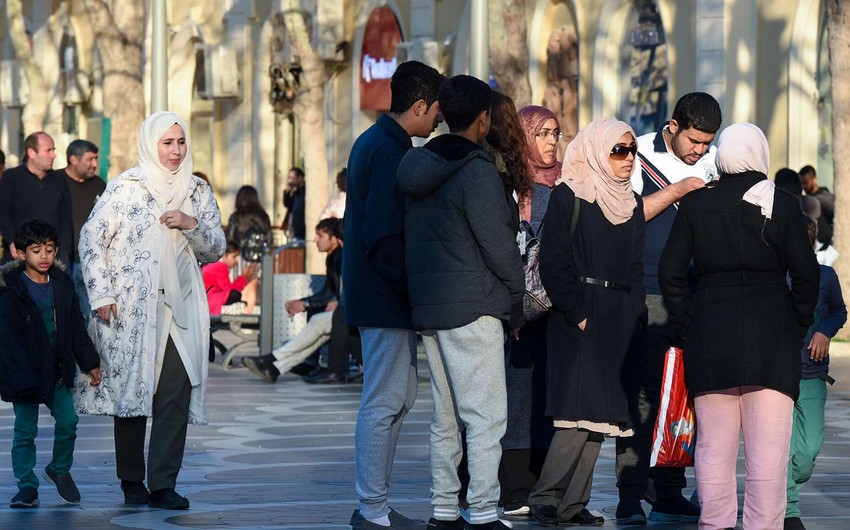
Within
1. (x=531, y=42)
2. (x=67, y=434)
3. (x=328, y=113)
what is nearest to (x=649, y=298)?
(x=67, y=434)

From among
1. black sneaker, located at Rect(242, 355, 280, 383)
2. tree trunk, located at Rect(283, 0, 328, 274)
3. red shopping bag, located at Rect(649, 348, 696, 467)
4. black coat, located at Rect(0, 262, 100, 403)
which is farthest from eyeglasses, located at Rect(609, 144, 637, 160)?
tree trunk, located at Rect(283, 0, 328, 274)

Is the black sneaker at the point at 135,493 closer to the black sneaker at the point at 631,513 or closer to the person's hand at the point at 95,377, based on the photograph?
the person's hand at the point at 95,377

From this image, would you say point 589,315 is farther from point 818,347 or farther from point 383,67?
point 383,67

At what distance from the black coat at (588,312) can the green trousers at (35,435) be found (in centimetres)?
256

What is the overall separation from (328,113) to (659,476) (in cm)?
2543

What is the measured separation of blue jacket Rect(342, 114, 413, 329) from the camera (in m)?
8.76

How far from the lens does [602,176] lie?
30.9 ft

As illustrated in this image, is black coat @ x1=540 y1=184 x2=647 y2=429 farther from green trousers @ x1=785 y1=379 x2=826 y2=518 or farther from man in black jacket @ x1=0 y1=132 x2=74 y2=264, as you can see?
man in black jacket @ x1=0 y1=132 x2=74 y2=264

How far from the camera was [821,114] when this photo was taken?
23.6 meters

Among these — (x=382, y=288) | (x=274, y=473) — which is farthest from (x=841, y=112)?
(x=382, y=288)

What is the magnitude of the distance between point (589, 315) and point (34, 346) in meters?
2.87

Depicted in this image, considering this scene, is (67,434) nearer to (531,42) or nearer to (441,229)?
(441,229)

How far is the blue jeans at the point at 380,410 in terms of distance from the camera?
29.0 feet

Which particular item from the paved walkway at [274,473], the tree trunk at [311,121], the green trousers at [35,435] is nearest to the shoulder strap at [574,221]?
the paved walkway at [274,473]
